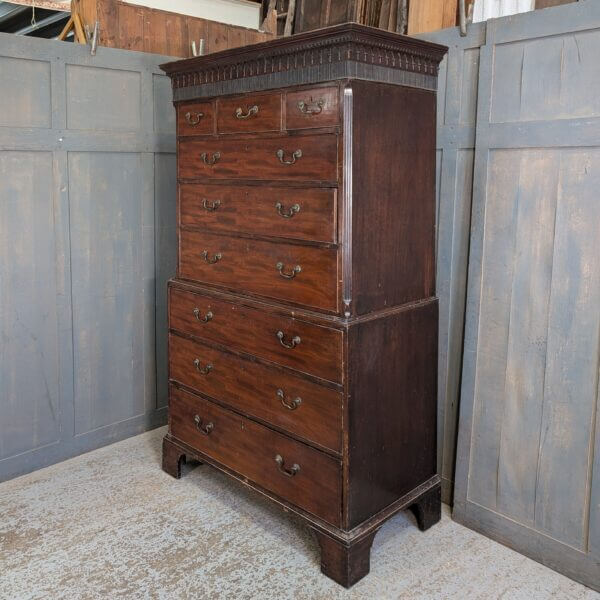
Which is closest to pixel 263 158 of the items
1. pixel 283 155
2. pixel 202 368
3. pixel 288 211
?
pixel 283 155

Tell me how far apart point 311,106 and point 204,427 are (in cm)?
128

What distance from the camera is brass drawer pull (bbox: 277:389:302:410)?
209cm

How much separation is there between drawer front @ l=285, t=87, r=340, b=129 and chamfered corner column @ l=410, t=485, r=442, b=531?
133cm

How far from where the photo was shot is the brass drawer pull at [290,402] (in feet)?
6.85

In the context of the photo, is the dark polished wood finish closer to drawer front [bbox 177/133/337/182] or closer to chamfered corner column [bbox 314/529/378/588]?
drawer front [bbox 177/133/337/182]

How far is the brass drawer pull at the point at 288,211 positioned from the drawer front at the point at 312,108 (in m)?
0.24

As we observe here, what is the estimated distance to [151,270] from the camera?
301 centimetres

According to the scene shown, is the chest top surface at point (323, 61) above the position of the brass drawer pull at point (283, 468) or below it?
above

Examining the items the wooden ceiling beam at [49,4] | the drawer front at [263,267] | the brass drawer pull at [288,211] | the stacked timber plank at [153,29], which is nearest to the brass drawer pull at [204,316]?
the drawer front at [263,267]

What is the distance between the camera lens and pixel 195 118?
92.2 inches

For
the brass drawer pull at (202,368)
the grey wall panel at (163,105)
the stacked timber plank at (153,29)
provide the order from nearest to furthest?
the brass drawer pull at (202,368), the stacked timber plank at (153,29), the grey wall panel at (163,105)

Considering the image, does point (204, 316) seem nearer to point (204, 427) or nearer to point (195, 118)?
point (204, 427)

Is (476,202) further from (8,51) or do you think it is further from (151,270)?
(8,51)

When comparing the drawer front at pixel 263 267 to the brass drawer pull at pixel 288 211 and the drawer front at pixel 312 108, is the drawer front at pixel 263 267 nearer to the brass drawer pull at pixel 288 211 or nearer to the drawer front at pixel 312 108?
the brass drawer pull at pixel 288 211
